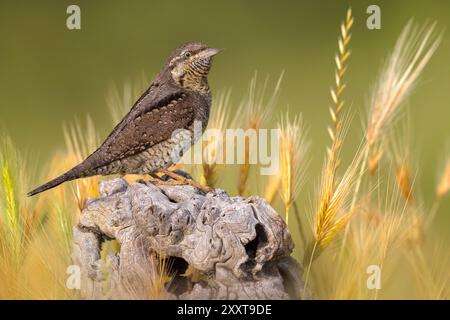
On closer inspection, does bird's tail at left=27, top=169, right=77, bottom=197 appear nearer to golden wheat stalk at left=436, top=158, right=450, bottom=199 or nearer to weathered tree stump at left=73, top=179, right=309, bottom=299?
weathered tree stump at left=73, top=179, right=309, bottom=299

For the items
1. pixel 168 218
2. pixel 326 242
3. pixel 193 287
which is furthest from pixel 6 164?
pixel 326 242

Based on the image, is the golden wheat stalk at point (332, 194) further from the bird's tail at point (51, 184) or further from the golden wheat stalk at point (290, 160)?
the bird's tail at point (51, 184)

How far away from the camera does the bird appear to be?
3881 millimetres

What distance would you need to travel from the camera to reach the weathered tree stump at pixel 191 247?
3213 millimetres

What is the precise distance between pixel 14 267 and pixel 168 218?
2.41 ft

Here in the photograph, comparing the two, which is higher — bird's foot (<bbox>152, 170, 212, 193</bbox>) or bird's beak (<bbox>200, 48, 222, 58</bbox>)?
bird's beak (<bbox>200, 48, 222, 58</bbox>)

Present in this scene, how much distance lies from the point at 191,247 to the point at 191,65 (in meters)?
1.32

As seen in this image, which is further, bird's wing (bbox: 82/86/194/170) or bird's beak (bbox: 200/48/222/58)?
bird's beak (bbox: 200/48/222/58)

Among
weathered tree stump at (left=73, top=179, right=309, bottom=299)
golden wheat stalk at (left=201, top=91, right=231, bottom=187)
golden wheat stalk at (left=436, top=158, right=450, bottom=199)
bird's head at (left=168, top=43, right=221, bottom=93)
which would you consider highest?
bird's head at (left=168, top=43, right=221, bottom=93)

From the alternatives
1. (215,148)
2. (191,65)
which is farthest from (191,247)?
(191,65)

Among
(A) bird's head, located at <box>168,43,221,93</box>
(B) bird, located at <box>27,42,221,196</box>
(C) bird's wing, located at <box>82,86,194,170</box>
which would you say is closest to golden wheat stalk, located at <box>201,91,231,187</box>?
(B) bird, located at <box>27,42,221,196</box>

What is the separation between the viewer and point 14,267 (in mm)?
3250

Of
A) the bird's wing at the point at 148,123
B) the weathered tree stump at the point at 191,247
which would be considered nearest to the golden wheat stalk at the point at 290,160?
the weathered tree stump at the point at 191,247

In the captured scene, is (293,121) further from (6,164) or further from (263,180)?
(6,164)
